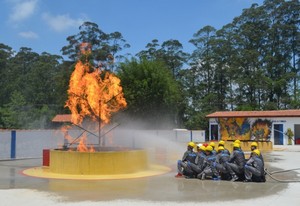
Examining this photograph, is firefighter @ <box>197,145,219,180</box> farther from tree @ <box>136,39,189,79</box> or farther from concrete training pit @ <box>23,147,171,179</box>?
tree @ <box>136,39,189,79</box>

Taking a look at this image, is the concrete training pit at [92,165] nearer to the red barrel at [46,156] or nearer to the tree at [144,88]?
the red barrel at [46,156]

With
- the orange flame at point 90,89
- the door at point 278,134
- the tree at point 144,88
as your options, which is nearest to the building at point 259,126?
the door at point 278,134

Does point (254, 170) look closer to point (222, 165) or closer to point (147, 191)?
point (222, 165)

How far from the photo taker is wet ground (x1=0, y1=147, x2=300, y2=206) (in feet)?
33.5

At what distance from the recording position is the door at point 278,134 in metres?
46.9

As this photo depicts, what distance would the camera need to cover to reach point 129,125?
4550cm

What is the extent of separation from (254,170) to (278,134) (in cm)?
3578

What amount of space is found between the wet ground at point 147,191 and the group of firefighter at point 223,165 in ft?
1.48

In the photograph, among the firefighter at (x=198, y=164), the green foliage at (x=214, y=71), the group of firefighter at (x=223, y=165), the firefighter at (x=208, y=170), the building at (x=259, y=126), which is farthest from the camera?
the green foliage at (x=214, y=71)

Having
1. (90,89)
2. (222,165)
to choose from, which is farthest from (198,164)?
(90,89)

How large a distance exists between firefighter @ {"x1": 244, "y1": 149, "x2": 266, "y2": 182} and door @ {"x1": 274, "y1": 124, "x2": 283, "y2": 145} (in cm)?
3504

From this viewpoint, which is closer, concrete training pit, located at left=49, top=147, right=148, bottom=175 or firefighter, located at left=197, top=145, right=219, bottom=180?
firefighter, located at left=197, top=145, right=219, bottom=180

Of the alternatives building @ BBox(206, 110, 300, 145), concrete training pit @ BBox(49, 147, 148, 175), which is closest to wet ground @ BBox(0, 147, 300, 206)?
concrete training pit @ BBox(49, 147, 148, 175)

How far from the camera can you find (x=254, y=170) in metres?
13.4
